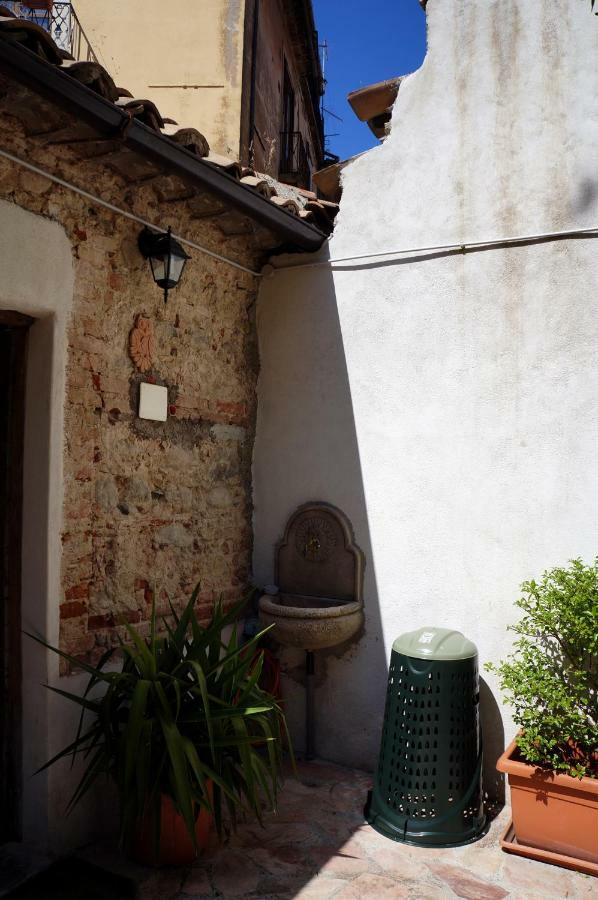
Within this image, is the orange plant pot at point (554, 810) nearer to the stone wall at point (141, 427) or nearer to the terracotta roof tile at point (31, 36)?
the stone wall at point (141, 427)

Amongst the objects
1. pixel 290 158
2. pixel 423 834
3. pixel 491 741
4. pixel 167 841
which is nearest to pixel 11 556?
pixel 167 841

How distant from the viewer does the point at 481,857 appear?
3.42m

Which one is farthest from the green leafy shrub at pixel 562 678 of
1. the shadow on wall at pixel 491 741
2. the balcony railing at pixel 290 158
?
the balcony railing at pixel 290 158

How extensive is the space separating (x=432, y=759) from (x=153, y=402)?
7.91 feet

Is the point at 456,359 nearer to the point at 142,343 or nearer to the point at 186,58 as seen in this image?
the point at 142,343

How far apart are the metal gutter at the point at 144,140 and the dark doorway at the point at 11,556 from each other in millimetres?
991

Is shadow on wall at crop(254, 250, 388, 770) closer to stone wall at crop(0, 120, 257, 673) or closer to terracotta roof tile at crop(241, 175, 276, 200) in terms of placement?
stone wall at crop(0, 120, 257, 673)

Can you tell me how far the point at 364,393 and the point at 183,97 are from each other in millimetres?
4094

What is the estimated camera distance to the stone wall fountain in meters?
4.16

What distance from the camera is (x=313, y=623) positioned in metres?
4.13

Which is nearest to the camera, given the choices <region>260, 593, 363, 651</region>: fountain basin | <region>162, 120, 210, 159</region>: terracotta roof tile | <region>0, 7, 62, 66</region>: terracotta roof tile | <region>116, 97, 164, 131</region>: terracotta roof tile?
<region>0, 7, 62, 66</region>: terracotta roof tile

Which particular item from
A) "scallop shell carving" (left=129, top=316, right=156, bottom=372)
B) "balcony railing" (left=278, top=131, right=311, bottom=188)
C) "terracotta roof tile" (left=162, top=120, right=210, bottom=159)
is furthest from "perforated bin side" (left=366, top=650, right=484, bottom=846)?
"balcony railing" (left=278, top=131, right=311, bottom=188)

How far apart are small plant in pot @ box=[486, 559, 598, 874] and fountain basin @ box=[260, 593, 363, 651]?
0.97 metres

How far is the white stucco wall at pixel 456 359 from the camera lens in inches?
155
